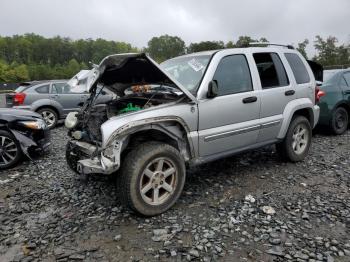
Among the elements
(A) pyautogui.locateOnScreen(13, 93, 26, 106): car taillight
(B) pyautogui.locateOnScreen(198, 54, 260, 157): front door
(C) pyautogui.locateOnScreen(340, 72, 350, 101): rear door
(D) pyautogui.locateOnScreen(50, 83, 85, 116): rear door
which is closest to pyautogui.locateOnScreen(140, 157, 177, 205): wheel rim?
(B) pyautogui.locateOnScreen(198, 54, 260, 157): front door

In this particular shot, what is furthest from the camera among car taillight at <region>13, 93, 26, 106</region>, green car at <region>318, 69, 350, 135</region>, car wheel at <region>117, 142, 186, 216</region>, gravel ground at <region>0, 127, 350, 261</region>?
car taillight at <region>13, 93, 26, 106</region>

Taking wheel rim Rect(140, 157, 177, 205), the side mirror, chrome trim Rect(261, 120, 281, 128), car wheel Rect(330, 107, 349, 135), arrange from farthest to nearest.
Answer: car wheel Rect(330, 107, 349, 135)
chrome trim Rect(261, 120, 281, 128)
the side mirror
wheel rim Rect(140, 157, 177, 205)

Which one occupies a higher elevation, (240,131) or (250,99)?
(250,99)

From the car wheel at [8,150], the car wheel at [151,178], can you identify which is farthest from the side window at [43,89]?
the car wheel at [151,178]

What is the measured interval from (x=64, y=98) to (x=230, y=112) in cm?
786

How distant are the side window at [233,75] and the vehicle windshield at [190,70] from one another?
215mm

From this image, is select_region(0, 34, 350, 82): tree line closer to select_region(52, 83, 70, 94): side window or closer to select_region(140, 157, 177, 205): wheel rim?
select_region(52, 83, 70, 94): side window

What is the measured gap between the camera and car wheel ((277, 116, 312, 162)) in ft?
17.0

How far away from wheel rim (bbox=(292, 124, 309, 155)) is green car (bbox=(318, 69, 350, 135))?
2.18m

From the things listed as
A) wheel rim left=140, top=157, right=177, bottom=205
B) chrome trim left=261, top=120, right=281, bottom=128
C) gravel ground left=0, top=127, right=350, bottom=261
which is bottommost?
gravel ground left=0, top=127, right=350, bottom=261

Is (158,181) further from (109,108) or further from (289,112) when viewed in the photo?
(289,112)

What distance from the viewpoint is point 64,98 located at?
1066 cm

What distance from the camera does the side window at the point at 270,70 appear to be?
4734 mm

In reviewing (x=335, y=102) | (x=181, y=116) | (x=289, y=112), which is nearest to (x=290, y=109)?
(x=289, y=112)
